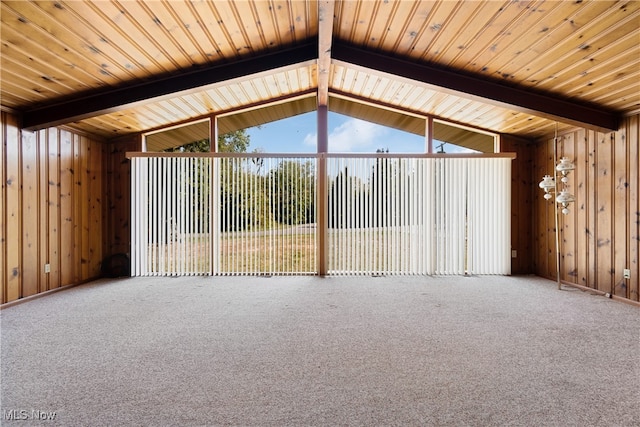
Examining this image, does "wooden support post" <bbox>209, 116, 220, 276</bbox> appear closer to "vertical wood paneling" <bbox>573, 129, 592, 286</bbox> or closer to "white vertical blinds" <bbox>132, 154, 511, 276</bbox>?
"white vertical blinds" <bbox>132, 154, 511, 276</bbox>

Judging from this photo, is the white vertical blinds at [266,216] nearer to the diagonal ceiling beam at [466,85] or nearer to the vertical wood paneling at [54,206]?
the diagonal ceiling beam at [466,85]

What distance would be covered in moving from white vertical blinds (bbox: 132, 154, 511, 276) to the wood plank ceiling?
112 cm

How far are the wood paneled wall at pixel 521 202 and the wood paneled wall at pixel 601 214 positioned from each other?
1.14 ft

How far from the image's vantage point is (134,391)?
1.68 meters

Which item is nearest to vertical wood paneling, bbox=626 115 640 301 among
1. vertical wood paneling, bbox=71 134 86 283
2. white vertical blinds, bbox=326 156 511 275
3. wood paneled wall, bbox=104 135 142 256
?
white vertical blinds, bbox=326 156 511 275

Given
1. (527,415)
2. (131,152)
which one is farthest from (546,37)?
(131,152)

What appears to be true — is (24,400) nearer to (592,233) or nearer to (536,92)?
(536,92)

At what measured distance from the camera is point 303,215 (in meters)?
4.71

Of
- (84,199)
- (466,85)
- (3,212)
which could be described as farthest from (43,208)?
(466,85)

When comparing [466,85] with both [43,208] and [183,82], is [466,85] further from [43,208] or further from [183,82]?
[43,208]

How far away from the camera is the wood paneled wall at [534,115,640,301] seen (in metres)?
3.43

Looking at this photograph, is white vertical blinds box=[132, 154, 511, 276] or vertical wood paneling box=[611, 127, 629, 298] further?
white vertical blinds box=[132, 154, 511, 276]

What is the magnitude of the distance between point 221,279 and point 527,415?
3923mm

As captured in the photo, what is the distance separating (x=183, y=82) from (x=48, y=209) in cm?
243
